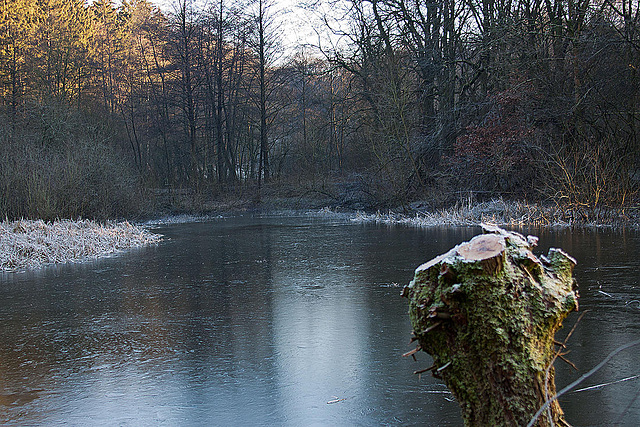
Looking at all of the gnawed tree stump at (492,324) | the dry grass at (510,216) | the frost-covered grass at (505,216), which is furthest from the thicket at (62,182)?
the gnawed tree stump at (492,324)

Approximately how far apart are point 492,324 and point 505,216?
1574 cm

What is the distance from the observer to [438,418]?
3.67 metres

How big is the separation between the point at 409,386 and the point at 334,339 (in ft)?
4.44

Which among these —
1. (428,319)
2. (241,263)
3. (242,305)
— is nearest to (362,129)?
(241,263)

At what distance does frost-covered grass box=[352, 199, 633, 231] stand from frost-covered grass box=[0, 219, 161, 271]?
8.97m

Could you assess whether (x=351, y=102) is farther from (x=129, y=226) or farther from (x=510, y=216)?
(x=129, y=226)

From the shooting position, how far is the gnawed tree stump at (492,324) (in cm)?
237

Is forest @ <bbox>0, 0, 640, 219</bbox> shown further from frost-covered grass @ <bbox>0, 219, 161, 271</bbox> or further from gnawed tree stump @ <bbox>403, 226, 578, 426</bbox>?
gnawed tree stump @ <bbox>403, 226, 578, 426</bbox>

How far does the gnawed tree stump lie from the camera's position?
2369mm

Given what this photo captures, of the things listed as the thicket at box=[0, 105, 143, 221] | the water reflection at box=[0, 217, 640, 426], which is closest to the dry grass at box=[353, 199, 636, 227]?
the water reflection at box=[0, 217, 640, 426]

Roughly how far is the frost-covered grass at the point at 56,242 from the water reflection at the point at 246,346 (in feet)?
5.09

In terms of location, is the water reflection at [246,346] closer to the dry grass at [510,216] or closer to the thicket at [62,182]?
the dry grass at [510,216]

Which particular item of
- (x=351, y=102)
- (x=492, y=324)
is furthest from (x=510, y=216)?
(x=492, y=324)

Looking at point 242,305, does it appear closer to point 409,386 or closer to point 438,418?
point 409,386
